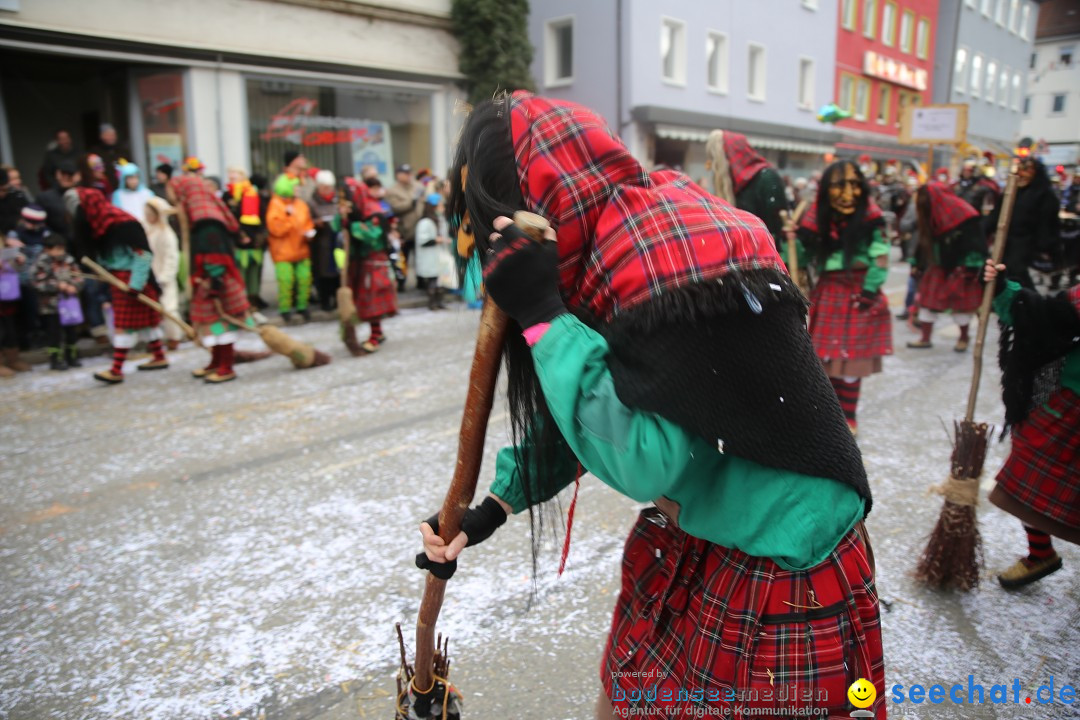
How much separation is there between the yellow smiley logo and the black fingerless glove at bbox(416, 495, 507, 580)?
77cm

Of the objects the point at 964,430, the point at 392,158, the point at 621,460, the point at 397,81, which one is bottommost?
the point at 964,430

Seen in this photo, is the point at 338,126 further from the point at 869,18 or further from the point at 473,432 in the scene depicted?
the point at 869,18

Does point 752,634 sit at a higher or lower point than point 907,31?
lower

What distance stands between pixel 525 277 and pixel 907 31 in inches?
1352

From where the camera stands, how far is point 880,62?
2766 centimetres

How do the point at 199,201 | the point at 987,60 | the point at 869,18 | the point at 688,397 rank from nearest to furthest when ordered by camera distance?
1. the point at 688,397
2. the point at 199,201
3. the point at 869,18
4. the point at 987,60

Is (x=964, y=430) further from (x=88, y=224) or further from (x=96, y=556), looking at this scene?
(x=88, y=224)

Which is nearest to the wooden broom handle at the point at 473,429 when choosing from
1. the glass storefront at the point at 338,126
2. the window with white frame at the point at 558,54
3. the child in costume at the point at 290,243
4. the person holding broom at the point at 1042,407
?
the person holding broom at the point at 1042,407

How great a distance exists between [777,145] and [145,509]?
885 inches

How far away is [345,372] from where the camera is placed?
6.99m

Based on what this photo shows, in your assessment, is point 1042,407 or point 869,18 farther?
point 869,18

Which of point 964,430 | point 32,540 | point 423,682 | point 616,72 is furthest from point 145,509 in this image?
point 616,72

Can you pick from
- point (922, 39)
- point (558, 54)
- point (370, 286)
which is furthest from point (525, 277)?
point (922, 39)

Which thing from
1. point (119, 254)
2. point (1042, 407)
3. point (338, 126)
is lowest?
point (1042, 407)
